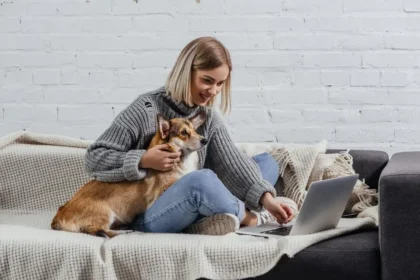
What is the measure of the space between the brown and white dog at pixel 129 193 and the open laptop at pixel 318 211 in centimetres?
26

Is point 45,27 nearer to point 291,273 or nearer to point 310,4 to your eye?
point 310,4

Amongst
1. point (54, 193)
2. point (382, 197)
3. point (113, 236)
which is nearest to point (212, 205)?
point (113, 236)

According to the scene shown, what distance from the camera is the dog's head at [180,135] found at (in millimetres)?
2254

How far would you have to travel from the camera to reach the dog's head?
7.39 ft

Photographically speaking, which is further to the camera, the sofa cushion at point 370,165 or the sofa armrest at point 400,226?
the sofa cushion at point 370,165

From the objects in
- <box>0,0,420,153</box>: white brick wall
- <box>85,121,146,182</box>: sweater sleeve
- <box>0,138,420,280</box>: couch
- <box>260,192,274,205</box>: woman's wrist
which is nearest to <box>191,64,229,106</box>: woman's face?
<box>85,121,146,182</box>: sweater sleeve

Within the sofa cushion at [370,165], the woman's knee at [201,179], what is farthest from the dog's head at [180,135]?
the sofa cushion at [370,165]

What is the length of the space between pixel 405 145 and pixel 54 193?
1273 millimetres

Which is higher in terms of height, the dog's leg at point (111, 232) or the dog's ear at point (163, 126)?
the dog's ear at point (163, 126)

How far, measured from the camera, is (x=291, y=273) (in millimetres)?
1982

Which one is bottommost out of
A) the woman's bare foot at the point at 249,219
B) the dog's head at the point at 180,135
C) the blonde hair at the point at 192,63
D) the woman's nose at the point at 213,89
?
the woman's bare foot at the point at 249,219

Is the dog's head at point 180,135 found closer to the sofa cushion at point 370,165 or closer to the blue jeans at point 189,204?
the blue jeans at point 189,204

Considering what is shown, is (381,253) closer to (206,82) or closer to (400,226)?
(400,226)

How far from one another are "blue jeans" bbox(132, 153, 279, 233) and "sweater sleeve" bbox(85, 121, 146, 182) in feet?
0.37
